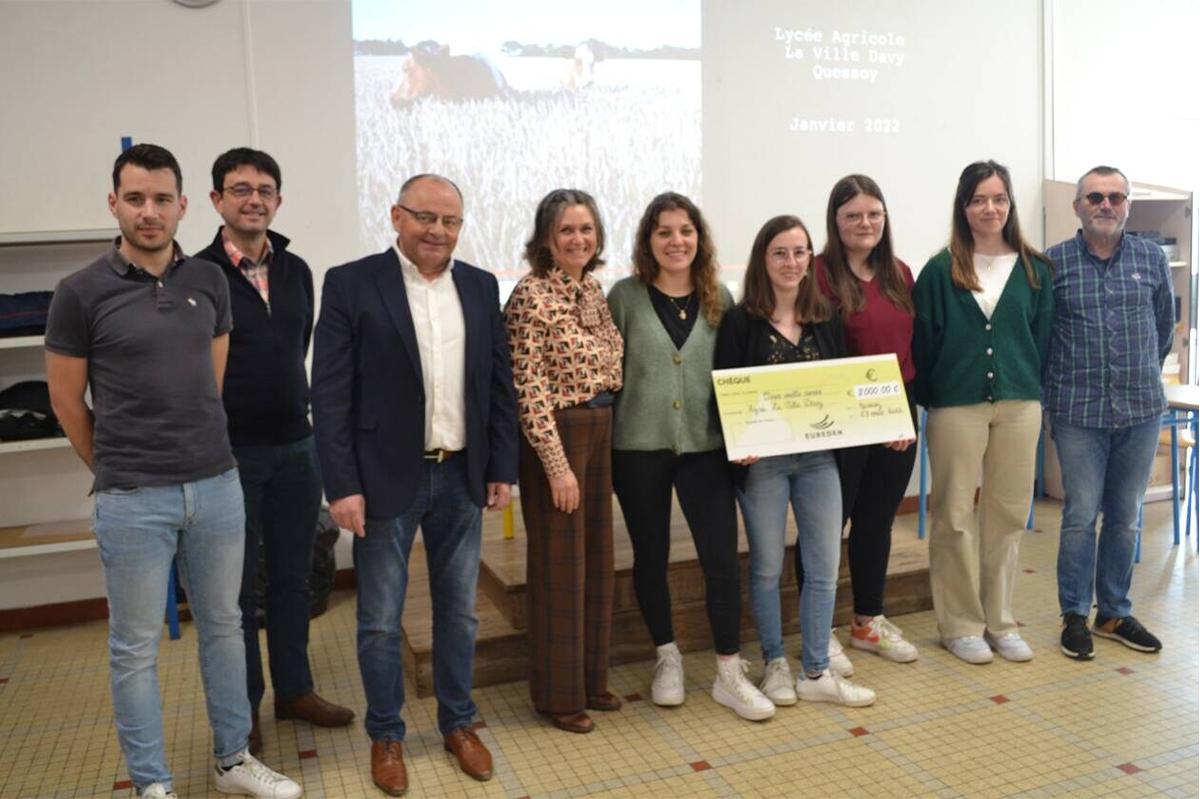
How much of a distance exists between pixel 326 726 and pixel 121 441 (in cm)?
120

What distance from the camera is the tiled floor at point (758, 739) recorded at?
8.43 feet

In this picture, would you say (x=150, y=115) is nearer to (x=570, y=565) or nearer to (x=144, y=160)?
(x=144, y=160)

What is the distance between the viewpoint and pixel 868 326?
307 centimetres

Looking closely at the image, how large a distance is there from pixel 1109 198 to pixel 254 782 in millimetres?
3137

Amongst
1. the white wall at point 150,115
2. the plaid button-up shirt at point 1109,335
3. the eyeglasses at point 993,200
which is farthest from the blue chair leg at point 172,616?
the plaid button-up shirt at point 1109,335

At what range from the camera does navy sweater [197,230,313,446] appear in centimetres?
261

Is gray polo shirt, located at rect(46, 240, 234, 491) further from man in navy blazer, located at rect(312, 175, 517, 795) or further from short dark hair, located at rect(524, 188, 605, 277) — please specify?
short dark hair, located at rect(524, 188, 605, 277)

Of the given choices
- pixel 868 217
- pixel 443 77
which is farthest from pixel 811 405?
pixel 443 77

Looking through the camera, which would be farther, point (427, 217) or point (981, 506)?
point (981, 506)

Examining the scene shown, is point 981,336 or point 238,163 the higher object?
point 238,163

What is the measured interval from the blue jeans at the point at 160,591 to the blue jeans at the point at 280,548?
0.22m

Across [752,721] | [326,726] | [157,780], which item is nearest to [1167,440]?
[752,721]

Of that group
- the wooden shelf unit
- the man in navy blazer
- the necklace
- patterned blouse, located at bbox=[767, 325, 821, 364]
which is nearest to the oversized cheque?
patterned blouse, located at bbox=[767, 325, 821, 364]

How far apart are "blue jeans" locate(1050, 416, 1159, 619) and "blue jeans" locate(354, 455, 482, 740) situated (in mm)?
2082
